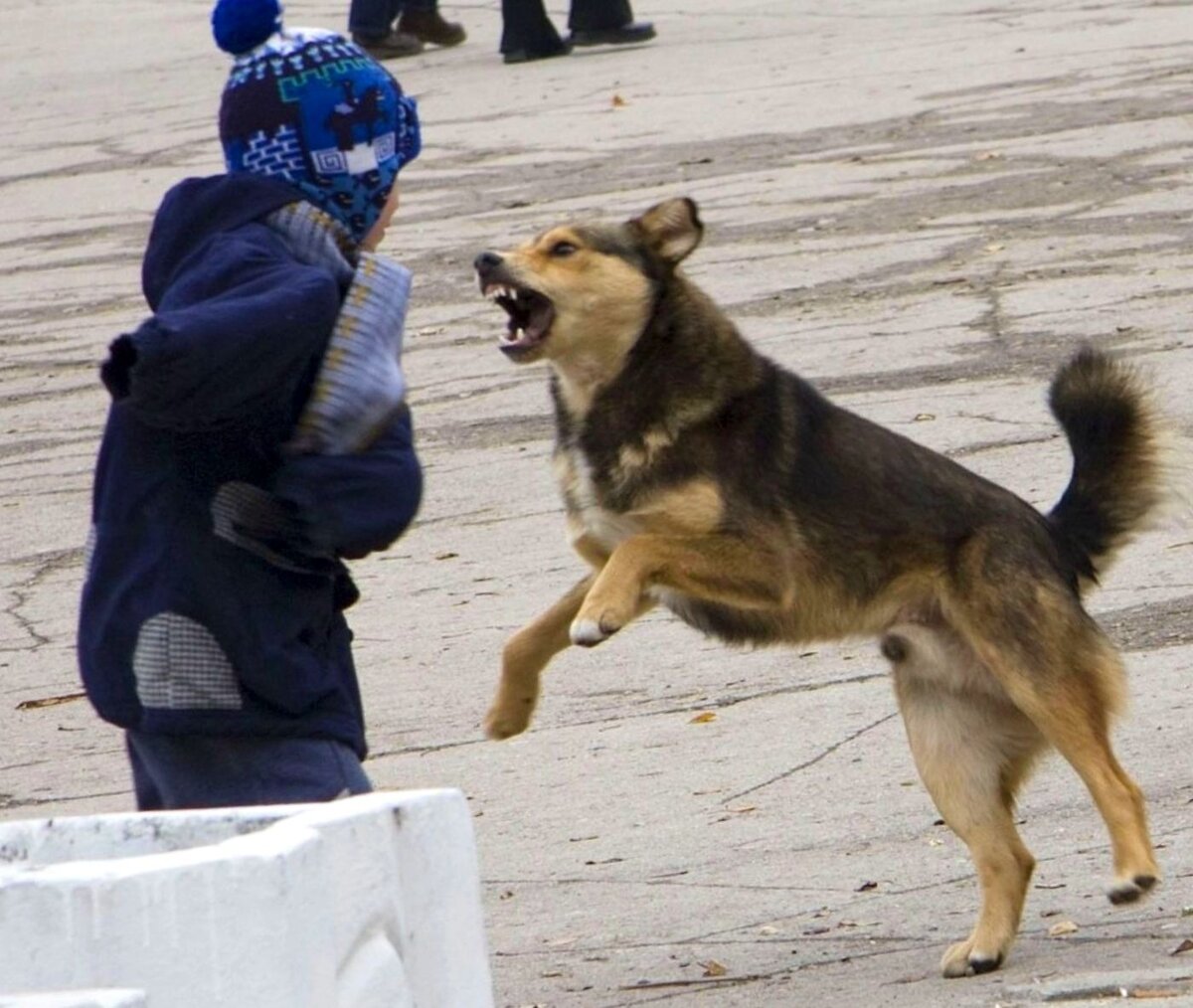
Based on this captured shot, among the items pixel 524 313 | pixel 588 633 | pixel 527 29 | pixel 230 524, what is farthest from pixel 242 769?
pixel 527 29

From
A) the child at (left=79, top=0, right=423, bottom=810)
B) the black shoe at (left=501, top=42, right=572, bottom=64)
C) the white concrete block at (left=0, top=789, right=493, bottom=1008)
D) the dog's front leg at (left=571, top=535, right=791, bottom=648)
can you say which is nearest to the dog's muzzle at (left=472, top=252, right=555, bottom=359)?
the dog's front leg at (left=571, top=535, right=791, bottom=648)

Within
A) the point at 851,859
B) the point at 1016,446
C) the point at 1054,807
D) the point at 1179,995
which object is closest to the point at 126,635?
the point at 1179,995

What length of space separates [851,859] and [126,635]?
2.09m

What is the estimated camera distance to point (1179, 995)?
3.96m

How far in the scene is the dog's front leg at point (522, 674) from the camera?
16.6 feet

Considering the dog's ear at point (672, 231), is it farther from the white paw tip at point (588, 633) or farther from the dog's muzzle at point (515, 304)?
the white paw tip at point (588, 633)

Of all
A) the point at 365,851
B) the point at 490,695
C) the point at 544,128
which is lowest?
the point at 544,128

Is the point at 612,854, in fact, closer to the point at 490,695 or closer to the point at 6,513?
the point at 490,695

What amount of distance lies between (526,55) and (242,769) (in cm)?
1588

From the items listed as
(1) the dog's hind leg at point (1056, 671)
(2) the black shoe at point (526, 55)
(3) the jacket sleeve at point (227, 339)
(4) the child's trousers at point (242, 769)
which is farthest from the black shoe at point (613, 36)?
(4) the child's trousers at point (242, 769)

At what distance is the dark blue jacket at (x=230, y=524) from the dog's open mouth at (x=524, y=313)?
152 centimetres

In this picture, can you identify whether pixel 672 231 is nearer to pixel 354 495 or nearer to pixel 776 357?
pixel 354 495

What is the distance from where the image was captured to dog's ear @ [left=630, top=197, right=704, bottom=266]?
5598mm

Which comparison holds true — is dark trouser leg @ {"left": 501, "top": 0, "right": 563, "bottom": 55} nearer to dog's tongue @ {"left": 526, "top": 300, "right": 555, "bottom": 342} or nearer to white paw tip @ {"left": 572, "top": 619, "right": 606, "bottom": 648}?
dog's tongue @ {"left": 526, "top": 300, "right": 555, "bottom": 342}
